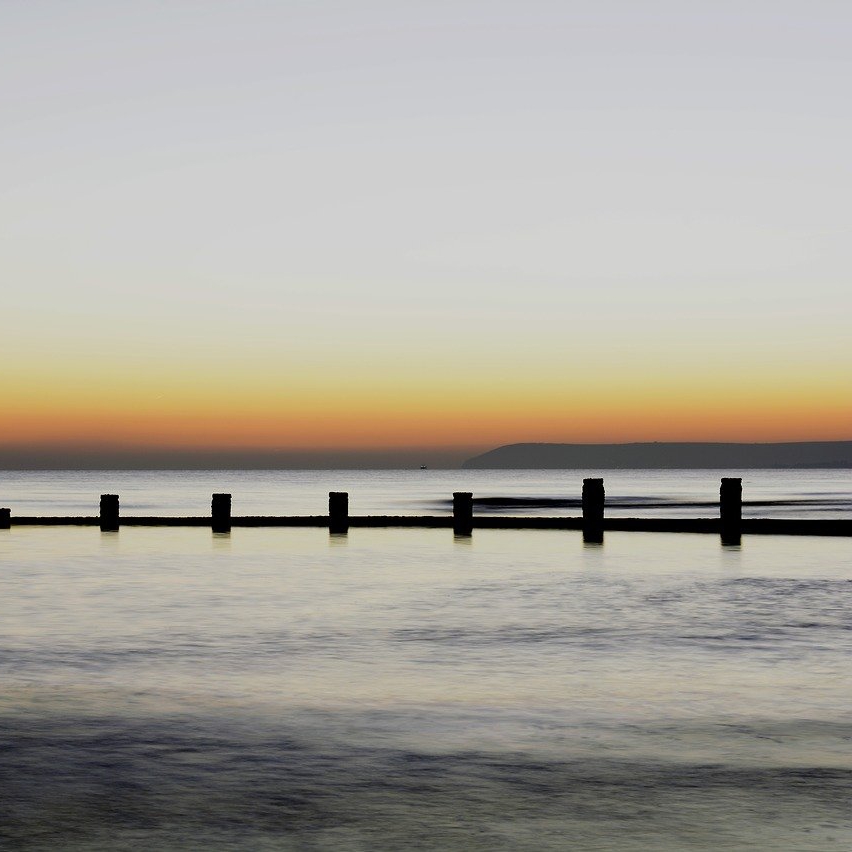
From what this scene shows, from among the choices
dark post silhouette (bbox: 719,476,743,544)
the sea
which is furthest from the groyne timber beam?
the sea

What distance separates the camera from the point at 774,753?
24.9ft

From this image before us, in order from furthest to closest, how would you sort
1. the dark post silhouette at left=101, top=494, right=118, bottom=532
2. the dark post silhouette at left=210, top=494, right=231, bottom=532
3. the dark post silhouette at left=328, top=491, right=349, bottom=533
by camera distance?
the dark post silhouette at left=101, top=494, right=118, bottom=532, the dark post silhouette at left=210, top=494, right=231, bottom=532, the dark post silhouette at left=328, top=491, right=349, bottom=533

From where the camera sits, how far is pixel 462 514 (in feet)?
91.7

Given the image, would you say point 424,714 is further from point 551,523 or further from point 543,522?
point 543,522

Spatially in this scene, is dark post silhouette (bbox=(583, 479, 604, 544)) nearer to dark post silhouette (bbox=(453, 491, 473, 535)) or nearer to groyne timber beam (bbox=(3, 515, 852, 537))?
groyne timber beam (bbox=(3, 515, 852, 537))

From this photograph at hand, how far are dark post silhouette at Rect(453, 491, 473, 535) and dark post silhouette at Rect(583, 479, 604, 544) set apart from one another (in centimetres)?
262

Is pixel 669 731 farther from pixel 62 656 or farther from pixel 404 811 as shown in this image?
pixel 62 656

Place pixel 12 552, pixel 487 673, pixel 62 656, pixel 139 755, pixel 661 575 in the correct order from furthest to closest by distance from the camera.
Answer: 1. pixel 12 552
2. pixel 661 575
3. pixel 62 656
4. pixel 487 673
5. pixel 139 755

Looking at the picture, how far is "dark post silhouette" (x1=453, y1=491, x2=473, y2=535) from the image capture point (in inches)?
1097

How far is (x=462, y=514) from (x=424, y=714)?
1917 cm

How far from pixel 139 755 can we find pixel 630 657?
5.51 metres

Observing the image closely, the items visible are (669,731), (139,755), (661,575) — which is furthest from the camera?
(661,575)

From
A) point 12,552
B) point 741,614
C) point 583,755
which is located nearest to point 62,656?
point 583,755

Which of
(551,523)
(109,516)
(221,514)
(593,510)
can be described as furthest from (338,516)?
(593,510)
